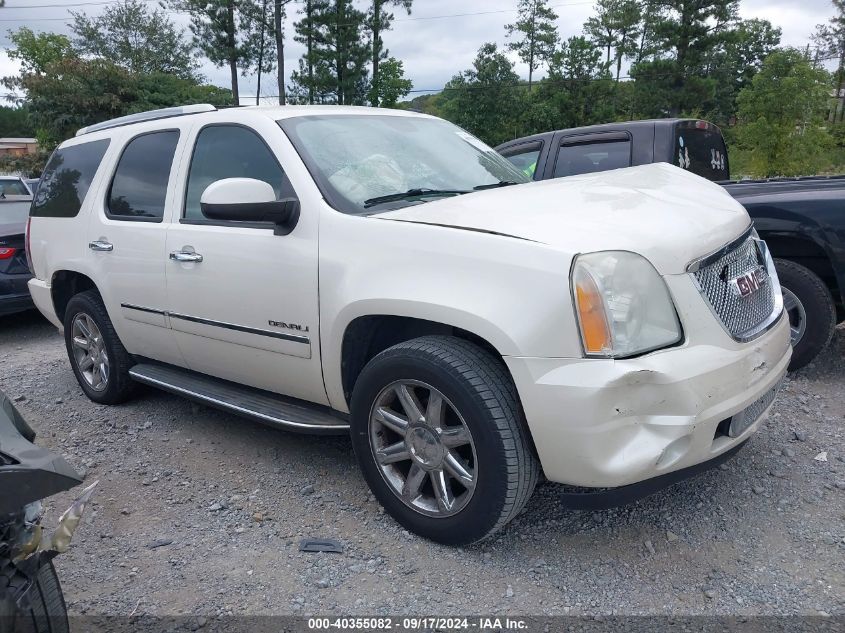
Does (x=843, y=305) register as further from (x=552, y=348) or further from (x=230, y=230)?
(x=230, y=230)

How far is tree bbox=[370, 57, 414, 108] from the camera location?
4184 cm

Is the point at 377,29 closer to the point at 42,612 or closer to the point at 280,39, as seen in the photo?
the point at 280,39

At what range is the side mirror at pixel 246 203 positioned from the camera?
3.01 metres

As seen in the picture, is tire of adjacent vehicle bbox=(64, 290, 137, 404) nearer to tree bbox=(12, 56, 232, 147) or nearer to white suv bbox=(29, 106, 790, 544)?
white suv bbox=(29, 106, 790, 544)

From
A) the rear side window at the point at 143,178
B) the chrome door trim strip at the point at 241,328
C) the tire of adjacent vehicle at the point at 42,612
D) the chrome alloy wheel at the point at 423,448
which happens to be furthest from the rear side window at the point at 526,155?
the tire of adjacent vehicle at the point at 42,612

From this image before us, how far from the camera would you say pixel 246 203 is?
3014 millimetres

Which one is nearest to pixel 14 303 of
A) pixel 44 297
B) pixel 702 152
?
pixel 44 297

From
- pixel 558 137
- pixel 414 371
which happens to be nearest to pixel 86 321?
pixel 414 371

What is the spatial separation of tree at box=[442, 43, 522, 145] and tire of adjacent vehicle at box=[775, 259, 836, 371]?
4709cm

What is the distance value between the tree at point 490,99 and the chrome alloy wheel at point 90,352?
47.4 metres

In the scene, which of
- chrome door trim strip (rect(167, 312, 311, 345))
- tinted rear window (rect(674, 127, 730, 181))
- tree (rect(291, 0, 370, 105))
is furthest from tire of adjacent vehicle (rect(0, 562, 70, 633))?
tree (rect(291, 0, 370, 105))

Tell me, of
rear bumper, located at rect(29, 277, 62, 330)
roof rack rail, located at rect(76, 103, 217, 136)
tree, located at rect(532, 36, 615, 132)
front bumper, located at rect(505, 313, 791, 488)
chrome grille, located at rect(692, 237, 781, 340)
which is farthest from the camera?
tree, located at rect(532, 36, 615, 132)

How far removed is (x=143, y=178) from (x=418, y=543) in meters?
2.70

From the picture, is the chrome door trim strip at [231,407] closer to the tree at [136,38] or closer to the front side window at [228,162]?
the front side window at [228,162]
